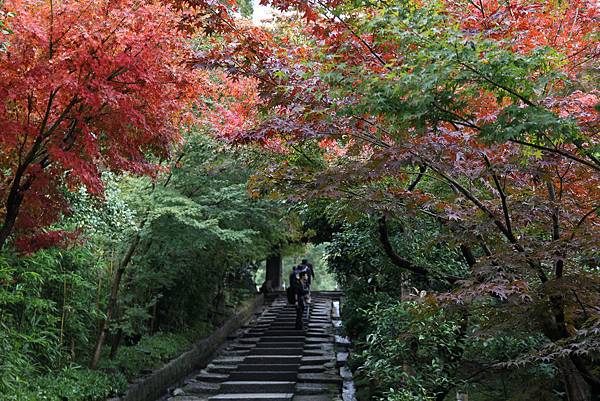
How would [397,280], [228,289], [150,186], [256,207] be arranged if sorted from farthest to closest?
[228,289] < [256,207] < [150,186] < [397,280]

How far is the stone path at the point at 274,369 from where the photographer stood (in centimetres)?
851

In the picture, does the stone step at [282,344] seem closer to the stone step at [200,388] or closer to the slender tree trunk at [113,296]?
the stone step at [200,388]

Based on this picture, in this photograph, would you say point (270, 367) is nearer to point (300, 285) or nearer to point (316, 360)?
point (316, 360)

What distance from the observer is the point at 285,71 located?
5223 mm

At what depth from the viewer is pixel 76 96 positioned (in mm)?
4676

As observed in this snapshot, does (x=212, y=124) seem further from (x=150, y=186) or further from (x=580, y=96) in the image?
(x=580, y=96)

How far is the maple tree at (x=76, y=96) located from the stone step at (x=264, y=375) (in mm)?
5136

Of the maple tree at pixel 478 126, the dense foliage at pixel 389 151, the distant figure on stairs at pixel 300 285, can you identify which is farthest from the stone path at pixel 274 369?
the maple tree at pixel 478 126

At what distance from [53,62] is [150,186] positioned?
416 cm

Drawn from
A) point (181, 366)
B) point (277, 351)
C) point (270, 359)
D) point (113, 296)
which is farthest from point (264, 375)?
point (113, 296)

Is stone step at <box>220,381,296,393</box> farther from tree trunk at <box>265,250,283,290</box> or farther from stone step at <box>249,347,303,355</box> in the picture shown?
tree trunk at <box>265,250,283,290</box>

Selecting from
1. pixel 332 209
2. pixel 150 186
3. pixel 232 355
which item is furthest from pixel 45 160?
pixel 232 355

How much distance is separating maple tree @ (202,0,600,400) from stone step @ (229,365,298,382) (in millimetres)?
4793

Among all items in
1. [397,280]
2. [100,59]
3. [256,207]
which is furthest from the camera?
[256,207]
